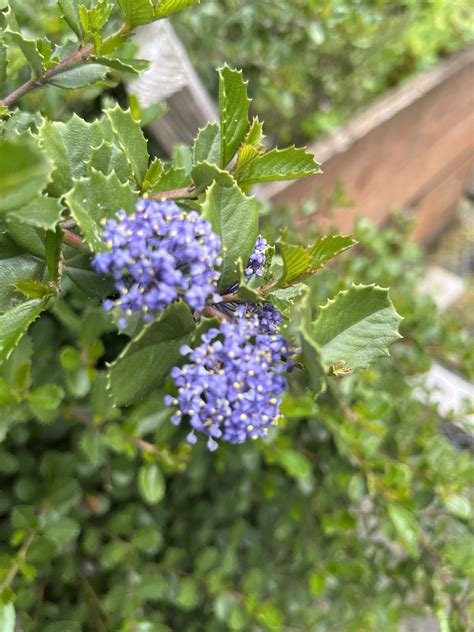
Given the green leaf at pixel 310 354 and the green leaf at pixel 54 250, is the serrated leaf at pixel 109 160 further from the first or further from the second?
the green leaf at pixel 310 354

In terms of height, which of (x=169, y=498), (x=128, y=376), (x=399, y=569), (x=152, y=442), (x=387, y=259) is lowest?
(x=399, y=569)

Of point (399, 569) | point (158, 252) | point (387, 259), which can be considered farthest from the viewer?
point (387, 259)

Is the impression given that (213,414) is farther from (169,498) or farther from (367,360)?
(169,498)

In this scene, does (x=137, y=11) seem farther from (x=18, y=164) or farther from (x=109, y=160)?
(x=18, y=164)

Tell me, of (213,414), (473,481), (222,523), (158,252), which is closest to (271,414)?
(213,414)

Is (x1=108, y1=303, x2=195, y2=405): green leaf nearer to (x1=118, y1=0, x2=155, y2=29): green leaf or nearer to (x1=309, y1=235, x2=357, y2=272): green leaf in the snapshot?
(x1=309, y1=235, x2=357, y2=272): green leaf

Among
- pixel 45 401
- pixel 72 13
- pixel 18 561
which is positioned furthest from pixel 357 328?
pixel 18 561
